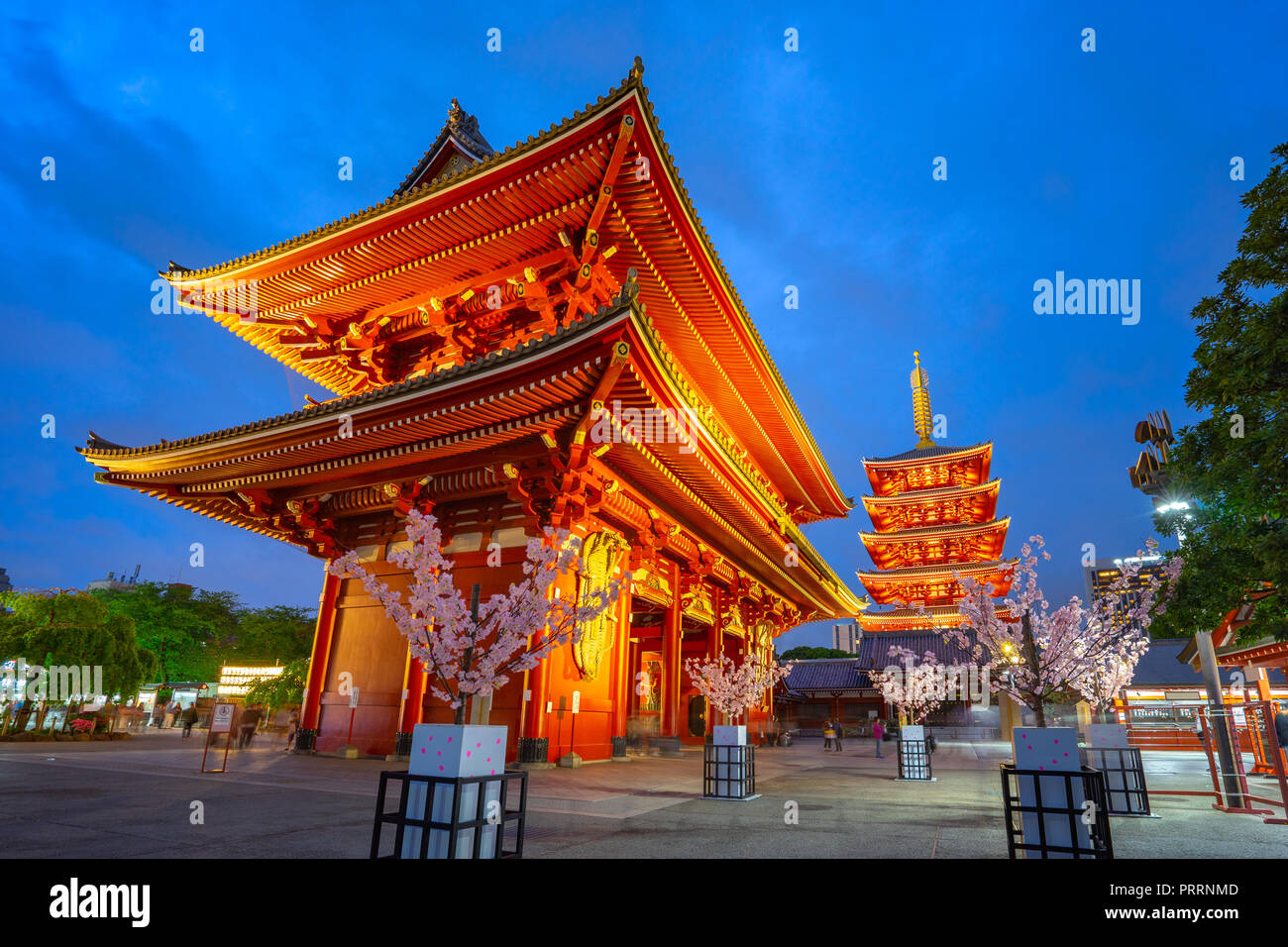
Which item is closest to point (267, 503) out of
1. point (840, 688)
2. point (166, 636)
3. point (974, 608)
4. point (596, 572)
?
point (596, 572)

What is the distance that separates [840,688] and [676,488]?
A: 3775 centimetres

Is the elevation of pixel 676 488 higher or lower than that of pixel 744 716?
higher


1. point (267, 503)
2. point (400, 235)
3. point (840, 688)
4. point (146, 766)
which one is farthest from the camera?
point (840, 688)

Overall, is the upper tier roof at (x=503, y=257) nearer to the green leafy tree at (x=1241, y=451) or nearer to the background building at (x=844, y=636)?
the green leafy tree at (x=1241, y=451)

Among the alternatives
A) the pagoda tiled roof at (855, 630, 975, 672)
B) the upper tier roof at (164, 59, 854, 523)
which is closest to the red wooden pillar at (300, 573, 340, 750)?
the upper tier roof at (164, 59, 854, 523)

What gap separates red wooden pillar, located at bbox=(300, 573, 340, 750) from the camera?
1586 cm

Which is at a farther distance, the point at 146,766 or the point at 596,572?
the point at 596,572

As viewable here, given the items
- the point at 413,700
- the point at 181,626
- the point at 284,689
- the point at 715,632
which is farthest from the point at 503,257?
the point at 181,626

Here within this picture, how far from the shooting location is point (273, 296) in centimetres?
1700

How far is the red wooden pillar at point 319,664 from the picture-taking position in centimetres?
1586

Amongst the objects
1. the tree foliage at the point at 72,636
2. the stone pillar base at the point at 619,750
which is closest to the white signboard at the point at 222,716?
the stone pillar base at the point at 619,750

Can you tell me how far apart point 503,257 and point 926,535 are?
35.1 meters
